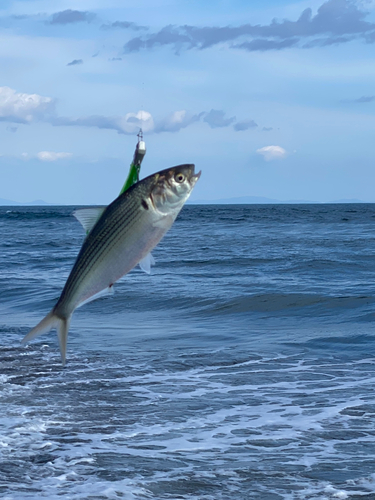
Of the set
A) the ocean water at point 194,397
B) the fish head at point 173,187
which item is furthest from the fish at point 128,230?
the ocean water at point 194,397

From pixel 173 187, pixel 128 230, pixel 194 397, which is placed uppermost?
pixel 173 187

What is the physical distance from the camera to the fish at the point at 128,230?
1.65 metres

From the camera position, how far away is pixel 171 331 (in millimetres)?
12586

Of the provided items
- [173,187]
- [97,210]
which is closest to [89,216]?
[97,210]

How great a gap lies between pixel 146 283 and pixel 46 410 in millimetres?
11825

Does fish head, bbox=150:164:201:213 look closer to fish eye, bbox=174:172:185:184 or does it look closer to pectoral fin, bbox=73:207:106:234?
fish eye, bbox=174:172:185:184

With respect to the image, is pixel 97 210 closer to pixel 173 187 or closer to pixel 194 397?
pixel 173 187

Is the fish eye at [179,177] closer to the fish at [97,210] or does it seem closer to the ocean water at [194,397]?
the fish at [97,210]

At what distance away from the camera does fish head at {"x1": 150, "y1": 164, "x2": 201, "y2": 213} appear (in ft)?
5.56

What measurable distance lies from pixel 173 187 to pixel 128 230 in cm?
17

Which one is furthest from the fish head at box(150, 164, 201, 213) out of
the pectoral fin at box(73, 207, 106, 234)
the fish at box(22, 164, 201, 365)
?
the pectoral fin at box(73, 207, 106, 234)

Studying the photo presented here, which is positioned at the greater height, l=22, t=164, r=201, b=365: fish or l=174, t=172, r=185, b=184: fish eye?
l=174, t=172, r=185, b=184: fish eye

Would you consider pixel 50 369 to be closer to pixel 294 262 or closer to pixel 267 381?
pixel 267 381

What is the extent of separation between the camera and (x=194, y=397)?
7.95 m
